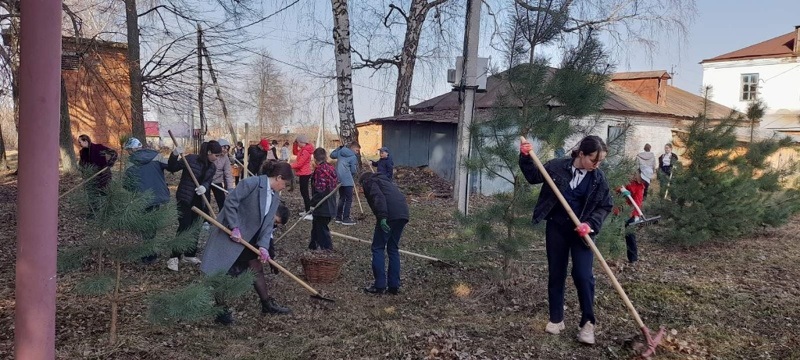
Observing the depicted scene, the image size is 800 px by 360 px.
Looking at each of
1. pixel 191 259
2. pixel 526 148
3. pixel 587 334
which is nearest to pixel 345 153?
pixel 191 259

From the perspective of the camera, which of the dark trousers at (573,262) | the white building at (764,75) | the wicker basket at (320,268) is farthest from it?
the white building at (764,75)

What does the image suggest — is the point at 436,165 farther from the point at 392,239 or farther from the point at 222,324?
the point at 222,324

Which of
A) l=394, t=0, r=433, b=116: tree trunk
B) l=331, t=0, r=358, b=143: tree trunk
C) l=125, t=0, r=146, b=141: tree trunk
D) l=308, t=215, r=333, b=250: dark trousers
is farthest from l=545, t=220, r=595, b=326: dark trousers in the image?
l=394, t=0, r=433, b=116: tree trunk

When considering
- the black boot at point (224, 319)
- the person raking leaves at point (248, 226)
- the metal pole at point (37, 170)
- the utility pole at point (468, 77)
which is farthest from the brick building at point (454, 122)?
the metal pole at point (37, 170)

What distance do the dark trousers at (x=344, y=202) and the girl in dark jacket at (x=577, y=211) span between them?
5901 millimetres

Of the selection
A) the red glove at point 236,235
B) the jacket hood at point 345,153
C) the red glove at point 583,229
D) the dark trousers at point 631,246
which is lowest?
the dark trousers at point 631,246

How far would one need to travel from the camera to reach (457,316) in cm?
514

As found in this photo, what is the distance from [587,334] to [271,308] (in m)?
2.70

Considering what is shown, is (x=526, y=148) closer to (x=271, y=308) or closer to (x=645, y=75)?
(x=271, y=308)

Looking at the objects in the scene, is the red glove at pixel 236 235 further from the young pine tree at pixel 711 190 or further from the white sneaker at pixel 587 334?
the young pine tree at pixel 711 190

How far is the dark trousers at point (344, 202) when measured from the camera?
10.0 meters

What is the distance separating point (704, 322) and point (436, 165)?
12.0m

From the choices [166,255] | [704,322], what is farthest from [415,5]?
[704,322]

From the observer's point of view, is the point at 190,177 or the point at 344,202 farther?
the point at 344,202
